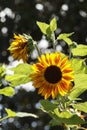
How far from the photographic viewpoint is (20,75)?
67.2 inches

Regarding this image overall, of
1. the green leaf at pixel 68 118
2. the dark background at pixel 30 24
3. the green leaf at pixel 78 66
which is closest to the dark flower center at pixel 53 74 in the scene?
the green leaf at pixel 78 66

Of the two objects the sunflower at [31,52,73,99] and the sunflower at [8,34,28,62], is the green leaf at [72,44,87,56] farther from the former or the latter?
the sunflower at [8,34,28,62]

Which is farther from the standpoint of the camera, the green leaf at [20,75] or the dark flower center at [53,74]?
the dark flower center at [53,74]

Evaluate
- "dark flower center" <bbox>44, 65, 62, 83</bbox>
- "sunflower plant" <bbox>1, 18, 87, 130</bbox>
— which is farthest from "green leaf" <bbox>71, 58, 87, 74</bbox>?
"dark flower center" <bbox>44, 65, 62, 83</bbox>

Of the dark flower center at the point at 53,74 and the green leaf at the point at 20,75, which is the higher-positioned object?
the dark flower center at the point at 53,74

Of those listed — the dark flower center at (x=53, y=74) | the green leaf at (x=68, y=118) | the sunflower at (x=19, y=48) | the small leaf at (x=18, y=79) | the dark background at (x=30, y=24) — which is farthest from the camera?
the dark background at (x=30, y=24)

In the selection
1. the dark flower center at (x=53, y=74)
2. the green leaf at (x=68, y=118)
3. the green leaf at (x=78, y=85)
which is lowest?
the green leaf at (x=68, y=118)

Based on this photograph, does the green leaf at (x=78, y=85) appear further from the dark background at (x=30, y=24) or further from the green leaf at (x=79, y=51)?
the dark background at (x=30, y=24)

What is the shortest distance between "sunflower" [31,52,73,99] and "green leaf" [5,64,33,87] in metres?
0.02

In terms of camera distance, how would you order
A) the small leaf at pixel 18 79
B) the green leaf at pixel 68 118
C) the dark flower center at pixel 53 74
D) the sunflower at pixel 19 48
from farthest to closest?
the sunflower at pixel 19 48 → the dark flower center at pixel 53 74 → the small leaf at pixel 18 79 → the green leaf at pixel 68 118

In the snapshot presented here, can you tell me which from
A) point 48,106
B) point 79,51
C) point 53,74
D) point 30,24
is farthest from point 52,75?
point 30,24

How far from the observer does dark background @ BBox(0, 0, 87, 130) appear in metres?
14.6

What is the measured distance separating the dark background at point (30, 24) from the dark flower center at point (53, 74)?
12.4 m

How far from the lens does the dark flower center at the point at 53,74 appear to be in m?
1.83
